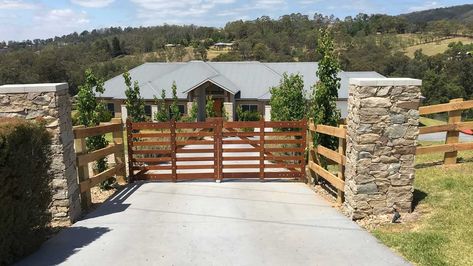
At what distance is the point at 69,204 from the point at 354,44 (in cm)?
9258

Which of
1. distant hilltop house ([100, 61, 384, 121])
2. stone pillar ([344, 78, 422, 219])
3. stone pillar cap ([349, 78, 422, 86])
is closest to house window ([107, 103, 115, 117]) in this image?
distant hilltop house ([100, 61, 384, 121])

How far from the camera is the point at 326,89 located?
365 inches

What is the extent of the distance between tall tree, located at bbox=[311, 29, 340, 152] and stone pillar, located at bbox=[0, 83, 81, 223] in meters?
5.37

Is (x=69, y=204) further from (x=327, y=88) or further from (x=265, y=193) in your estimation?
(x=327, y=88)

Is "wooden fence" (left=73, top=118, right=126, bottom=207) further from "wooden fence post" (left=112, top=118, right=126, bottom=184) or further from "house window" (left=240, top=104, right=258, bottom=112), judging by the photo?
"house window" (left=240, top=104, right=258, bottom=112)

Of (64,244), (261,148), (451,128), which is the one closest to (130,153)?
(261,148)

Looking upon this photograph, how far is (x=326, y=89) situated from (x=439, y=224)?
4.00m

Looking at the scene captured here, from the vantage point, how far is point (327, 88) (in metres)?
9.27

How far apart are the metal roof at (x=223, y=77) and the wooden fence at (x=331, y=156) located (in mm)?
21777

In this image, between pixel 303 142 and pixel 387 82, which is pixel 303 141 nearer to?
pixel 303 142

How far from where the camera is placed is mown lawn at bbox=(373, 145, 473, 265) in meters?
5.36

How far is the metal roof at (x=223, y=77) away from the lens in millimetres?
32781

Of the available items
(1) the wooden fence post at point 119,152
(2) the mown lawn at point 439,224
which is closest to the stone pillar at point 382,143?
(2) the mown lawn at point 439,224

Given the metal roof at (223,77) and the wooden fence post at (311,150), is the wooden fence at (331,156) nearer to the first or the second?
the wooden fence post at (311,150)
